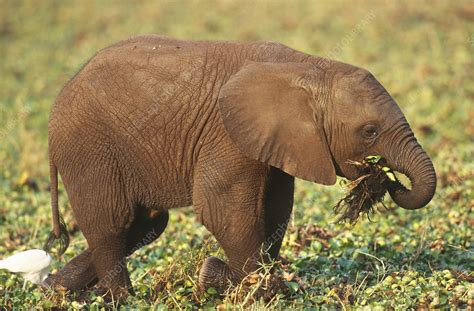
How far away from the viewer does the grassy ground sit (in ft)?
22.1

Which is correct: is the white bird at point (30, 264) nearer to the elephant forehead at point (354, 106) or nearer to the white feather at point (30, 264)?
the white feather at point (30, 264)

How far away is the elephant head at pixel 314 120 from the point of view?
5.99 m

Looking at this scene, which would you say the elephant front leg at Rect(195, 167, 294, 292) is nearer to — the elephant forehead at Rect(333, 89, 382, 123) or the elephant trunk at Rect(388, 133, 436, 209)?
the elephant forehead at Rect(333, 89, 382, 123)

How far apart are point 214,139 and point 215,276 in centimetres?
105

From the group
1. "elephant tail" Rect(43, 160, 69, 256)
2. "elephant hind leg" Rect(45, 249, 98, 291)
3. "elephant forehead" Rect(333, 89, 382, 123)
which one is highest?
"elephant forehead" Rect(333, 89, 382, 123)

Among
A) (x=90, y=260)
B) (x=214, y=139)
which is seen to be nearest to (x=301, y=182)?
(x=90, y=260)

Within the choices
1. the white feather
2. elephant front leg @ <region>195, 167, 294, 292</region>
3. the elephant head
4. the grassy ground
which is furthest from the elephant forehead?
the white feather

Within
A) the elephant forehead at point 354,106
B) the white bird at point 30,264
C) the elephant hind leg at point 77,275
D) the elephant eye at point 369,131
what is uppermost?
the elephant forehead at point 354,106

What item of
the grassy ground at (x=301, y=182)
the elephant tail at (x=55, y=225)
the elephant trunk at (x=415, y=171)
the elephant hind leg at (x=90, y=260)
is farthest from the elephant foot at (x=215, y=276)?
the elephant tail at (x=55, y=225)

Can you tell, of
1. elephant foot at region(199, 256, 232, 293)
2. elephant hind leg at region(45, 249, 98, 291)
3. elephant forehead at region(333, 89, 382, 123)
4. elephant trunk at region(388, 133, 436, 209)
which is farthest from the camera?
elephant hind leg at region(45, 249, 98, 291)

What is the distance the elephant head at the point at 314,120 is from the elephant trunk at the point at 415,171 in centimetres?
1

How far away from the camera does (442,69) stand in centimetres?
1594

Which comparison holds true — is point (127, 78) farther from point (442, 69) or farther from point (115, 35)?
point (115, 35)

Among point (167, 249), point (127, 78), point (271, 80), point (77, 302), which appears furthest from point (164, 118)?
point (167, 249)
